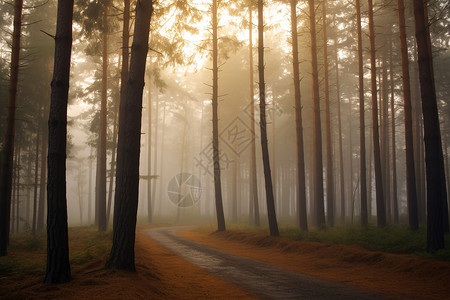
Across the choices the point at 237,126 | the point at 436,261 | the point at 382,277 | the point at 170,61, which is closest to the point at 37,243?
the point at 170,61

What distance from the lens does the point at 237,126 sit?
97.8ft

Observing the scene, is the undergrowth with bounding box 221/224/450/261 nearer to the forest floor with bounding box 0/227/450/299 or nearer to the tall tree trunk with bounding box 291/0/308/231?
the forest floor with bounding box 0/227/450/299

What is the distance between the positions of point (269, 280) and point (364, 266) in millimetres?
3329

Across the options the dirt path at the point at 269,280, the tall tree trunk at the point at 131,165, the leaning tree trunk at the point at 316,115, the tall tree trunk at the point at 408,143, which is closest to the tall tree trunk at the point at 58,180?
the tall tree trunk at the point at 131,165

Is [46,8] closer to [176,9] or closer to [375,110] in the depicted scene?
[176,9]

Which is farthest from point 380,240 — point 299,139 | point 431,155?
point 299,139

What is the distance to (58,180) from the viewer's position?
20.1 ft

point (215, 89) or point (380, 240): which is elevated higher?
point (215, 89)

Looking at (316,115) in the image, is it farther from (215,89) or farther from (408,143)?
(215,89)

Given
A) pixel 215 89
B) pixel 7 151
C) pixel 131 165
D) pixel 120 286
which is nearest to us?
pixel 120 286

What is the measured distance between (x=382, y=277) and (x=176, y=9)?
38.3 ft

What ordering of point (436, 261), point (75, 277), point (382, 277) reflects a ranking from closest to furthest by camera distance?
point (75, 277), point (382, 277), point (436, 261)

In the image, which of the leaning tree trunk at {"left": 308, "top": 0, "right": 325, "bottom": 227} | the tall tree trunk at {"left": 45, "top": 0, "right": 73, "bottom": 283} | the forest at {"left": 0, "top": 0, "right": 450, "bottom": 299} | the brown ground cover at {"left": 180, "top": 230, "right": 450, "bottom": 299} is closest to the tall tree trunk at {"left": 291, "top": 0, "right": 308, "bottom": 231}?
the forest at {"left": 0, "top": 0, "right": 450, "bottom": 299}

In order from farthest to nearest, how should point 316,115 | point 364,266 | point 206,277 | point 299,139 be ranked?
point 316,115, point 299,139, point 364,266, point 206,277
